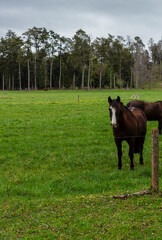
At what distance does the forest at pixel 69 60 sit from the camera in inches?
3196

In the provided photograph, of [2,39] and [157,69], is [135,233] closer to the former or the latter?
[2,39]

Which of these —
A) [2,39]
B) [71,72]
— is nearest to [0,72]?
[2,39]

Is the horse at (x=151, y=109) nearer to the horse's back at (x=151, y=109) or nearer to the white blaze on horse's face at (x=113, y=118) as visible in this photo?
the horse's back at (x=151, y=109)

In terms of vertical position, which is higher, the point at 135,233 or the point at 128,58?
the point at 128,58

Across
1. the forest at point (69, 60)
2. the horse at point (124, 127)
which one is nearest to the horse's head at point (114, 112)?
the horse at point (124, 127)

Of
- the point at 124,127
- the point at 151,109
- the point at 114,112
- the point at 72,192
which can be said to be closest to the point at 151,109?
the point at 151,109

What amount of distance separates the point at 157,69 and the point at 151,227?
403 feet

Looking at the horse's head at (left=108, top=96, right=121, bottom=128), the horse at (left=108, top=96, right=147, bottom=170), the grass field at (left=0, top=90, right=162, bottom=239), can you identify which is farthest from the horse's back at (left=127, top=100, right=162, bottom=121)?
the horse's head at (left=108, top=96, right=121, bottom=128)

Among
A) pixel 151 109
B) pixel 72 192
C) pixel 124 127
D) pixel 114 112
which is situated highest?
pixel 114 112

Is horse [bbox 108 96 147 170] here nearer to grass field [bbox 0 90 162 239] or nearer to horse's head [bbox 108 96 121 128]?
horse's head [bbox 108 96 121 128]

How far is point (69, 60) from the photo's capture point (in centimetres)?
9100

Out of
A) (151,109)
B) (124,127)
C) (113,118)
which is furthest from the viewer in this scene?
(151,109)

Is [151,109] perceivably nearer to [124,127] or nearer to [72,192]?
[124,127]

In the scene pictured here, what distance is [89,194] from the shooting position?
6234mm
